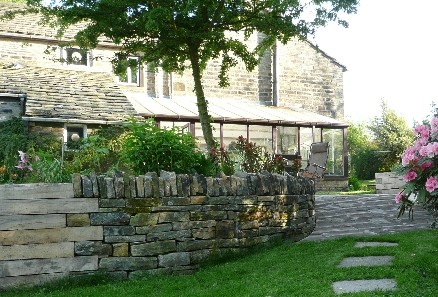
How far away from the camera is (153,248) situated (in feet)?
22.9

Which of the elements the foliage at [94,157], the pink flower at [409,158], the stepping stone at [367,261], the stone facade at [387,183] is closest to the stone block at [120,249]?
the foliage at [94,157]

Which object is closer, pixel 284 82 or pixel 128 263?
pixel 128 263

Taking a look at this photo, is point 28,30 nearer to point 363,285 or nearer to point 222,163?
point 222,163

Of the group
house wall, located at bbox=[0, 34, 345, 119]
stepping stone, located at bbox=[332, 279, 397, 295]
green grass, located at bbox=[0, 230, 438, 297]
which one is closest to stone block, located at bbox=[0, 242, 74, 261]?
green grass, located at bbox=[0, 230, 438, 297]

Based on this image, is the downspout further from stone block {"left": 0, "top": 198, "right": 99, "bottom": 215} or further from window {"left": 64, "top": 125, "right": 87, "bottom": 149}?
stone block {"left": 0, "top": 198, "right": 99, "bottom": 215}

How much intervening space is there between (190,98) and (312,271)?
701 inches

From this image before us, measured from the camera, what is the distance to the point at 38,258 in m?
6.38

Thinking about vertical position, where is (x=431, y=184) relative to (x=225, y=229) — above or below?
above

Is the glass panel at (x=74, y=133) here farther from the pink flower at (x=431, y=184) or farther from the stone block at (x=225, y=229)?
the pink flower at (x=431, y=184)

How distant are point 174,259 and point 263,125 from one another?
15060 millimetres

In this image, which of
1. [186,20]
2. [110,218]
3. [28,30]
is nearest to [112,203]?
[110,218]

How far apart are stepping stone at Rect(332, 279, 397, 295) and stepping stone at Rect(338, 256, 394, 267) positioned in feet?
2.37

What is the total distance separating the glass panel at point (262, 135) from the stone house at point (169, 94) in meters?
0.04

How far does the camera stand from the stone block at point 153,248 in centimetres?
688
